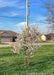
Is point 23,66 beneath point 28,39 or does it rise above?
beneath

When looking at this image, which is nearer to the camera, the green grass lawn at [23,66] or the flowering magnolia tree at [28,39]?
the green grass lawn at [23,66]

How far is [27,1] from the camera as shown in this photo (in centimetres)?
1856

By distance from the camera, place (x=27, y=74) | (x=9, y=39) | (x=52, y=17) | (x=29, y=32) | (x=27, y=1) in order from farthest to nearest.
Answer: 1. (x=9, y=39)
2. (x=52, y=17)
3. (x=27, y=1)
4. (x=29, y=32)
5. (x=27, y=74)

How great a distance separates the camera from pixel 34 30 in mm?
8281

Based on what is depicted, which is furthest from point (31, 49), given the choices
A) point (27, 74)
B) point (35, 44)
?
Answer: point (27, 74)

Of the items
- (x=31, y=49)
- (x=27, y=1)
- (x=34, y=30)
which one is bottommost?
(x=31, y=49)

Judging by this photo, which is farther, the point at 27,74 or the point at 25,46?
the point at 25,46

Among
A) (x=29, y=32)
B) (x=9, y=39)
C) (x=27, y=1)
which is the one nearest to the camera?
(x=29, y=32)

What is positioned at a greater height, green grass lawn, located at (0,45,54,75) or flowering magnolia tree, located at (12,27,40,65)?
flowering magnolia tree, located at (12,27,40,65)

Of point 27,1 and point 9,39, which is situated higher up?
point 27,1

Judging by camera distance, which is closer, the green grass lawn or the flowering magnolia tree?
the green grass lawn

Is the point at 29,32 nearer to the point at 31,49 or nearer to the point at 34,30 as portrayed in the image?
the point at 34,30

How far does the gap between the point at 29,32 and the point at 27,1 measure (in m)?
11.4

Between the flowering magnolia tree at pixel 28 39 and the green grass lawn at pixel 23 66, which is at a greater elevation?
the flowering magnolia tree at pixel 28 39
